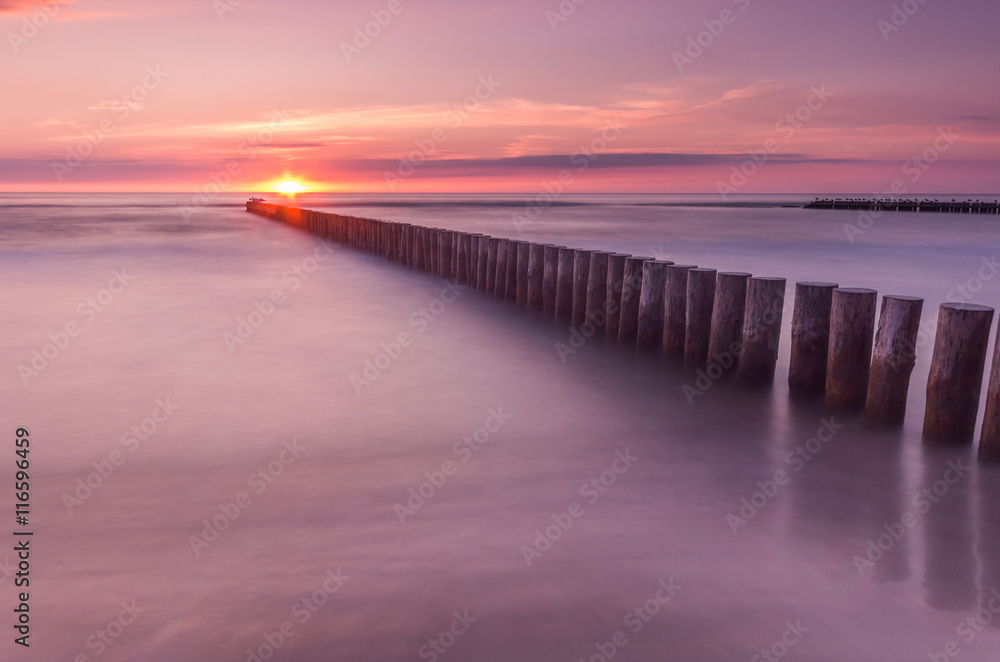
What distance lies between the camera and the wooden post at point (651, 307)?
7316 millimetres

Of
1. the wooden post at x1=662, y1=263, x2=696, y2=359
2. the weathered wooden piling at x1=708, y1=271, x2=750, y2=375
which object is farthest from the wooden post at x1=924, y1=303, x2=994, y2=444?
the wooden post at x1=662, y1=263, x2=696, y2=359

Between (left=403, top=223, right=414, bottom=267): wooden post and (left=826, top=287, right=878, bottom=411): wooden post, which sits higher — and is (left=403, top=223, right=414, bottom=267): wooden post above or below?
below

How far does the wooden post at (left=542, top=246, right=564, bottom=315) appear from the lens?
951 cm

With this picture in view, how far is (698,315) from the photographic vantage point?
6711 millimetres

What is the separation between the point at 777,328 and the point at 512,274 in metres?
5.31

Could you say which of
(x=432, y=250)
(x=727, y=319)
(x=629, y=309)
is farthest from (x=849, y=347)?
(x=432, y=250)

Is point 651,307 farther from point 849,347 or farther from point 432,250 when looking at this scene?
point 432,250

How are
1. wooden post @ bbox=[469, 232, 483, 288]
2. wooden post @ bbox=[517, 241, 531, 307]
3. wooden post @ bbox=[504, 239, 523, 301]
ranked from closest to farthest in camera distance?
wooden post @ bbox=[517, 241, 531, 307] < wooden post @ bbox=[504, 239, 523, 301] < wooden post @ bbox=[469, 232, 483, 288]

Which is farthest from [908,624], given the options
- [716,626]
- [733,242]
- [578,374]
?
[733,242]

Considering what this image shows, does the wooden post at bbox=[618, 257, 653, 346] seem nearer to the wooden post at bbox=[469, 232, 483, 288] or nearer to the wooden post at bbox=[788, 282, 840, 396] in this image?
the wooden post at bbox=[788, 282, 840, 396]

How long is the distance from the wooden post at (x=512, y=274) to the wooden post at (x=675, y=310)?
3.87 metres

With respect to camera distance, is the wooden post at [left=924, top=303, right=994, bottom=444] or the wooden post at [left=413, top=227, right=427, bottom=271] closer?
the wooden post at [left=924, top=303, right=994, bottom=444]

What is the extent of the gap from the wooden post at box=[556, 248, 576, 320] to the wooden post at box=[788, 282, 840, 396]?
3616mm

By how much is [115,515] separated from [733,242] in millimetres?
29590
